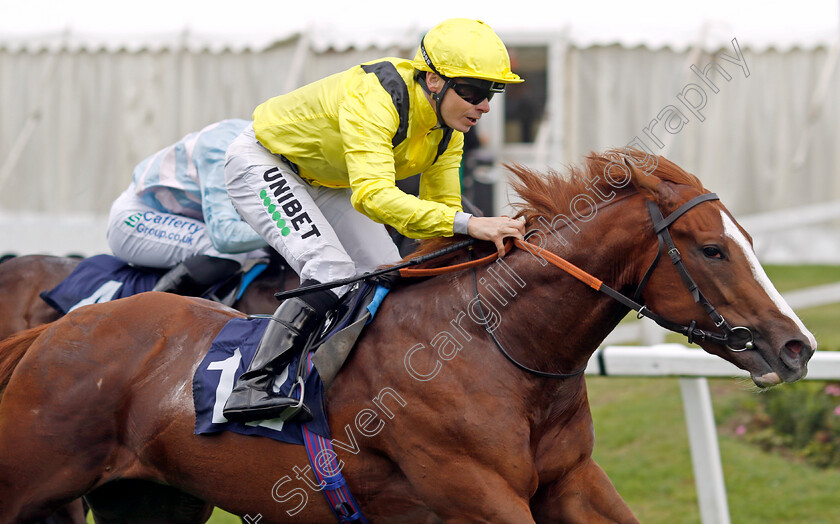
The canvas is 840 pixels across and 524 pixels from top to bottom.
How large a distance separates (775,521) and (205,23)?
7422mm

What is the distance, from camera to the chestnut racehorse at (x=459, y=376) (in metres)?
2.88

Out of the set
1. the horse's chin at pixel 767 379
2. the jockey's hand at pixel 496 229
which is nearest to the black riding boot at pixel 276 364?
the jockey's hand at pixel 496 229

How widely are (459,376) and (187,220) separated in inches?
88.2

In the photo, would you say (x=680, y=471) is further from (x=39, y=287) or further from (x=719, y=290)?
(x=39, y=287)

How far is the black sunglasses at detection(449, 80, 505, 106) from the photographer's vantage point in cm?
321

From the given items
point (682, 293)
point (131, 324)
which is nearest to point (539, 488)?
point (682, 293)

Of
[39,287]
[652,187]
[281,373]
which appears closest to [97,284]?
[39,287]

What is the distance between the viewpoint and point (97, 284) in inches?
182

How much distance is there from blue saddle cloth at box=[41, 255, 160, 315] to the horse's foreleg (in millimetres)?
2301

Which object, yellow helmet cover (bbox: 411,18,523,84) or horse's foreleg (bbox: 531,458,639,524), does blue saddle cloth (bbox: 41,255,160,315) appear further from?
horse's foreleg (bbox: 531,458,639,524)

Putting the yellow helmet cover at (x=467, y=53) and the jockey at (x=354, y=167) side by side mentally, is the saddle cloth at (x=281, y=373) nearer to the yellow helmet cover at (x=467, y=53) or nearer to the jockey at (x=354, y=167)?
the jockey at (x=354, y=167)

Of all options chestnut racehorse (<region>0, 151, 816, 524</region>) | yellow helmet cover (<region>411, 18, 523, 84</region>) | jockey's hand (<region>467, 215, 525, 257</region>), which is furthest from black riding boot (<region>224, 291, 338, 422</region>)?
yellow helmet cover (<region>411, 18, 523, 84</region>)

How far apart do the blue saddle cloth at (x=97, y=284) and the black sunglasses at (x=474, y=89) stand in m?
2.10

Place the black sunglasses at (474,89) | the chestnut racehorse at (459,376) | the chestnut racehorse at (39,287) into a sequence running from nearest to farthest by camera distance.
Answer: the chestnut racehorse at (459,376), the black sunglasses at (474,89), the chestnut racehorse at (39,287)
